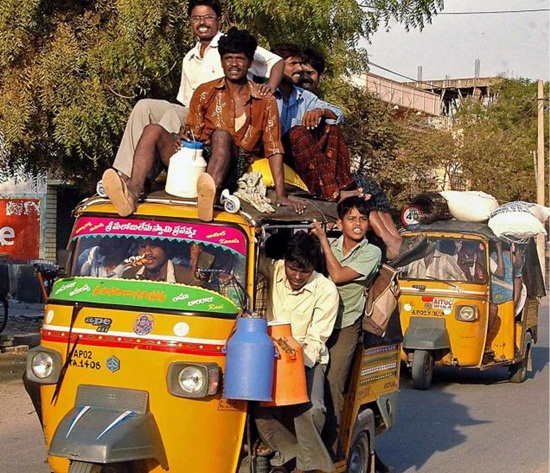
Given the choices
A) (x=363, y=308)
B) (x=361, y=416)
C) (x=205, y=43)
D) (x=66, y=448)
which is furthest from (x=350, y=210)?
(x=66, y=448)

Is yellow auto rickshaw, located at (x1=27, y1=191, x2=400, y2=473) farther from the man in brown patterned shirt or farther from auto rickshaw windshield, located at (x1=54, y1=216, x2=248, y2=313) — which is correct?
the man in brown patterned shirt

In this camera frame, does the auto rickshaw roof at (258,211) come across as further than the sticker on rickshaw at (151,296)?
Yes

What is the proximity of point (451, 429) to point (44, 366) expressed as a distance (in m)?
5.78

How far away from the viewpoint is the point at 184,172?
20.9ft

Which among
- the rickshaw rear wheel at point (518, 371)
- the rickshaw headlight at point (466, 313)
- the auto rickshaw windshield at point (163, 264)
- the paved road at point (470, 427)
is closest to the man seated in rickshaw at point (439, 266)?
the rickshaw headlight at point (466, 313)

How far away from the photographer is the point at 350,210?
702 centimetres

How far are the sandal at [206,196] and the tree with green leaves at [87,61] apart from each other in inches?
206

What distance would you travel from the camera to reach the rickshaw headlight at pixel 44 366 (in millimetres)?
5824

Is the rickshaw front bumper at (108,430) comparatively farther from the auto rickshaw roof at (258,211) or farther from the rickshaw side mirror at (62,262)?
the auto rickshaw roof at (258,211)

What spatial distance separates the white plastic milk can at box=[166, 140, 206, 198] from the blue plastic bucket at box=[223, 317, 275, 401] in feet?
3.75

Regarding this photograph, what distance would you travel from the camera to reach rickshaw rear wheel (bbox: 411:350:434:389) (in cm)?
1291

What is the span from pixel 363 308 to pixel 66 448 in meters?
2.41

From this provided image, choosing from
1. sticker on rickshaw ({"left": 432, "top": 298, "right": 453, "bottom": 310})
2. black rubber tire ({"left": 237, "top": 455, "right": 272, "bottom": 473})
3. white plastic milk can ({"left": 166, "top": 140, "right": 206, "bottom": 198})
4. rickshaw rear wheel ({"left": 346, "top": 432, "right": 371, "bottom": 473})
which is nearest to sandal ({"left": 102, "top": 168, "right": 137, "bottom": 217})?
white plastic milk can ({"left": 166, "top": 140, "right": 206, "bottom": 198})

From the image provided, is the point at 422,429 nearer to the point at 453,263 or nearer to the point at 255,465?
the point at 453,263
